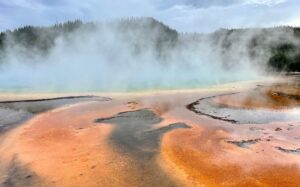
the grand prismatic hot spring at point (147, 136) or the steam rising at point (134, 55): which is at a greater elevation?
the steam rising at point (134, 55)

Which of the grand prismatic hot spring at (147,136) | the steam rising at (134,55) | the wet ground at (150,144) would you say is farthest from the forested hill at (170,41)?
the wet ground at (150,144)

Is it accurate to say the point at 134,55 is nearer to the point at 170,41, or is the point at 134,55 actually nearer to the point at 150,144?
the point at 170,41

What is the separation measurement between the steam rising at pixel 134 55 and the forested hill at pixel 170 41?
0.07m

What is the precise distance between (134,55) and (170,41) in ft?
18.7

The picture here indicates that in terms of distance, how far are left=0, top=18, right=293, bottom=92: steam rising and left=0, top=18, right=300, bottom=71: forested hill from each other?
0.21 feet

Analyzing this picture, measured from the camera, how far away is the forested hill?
27734 mm

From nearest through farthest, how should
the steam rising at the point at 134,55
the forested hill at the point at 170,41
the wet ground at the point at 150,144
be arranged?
1. the wet ground at the point at 150,144
2. the steam rising at the point at 134,55
3. the forested hill at the point at 170,41

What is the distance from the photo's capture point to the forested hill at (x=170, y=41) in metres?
27.7

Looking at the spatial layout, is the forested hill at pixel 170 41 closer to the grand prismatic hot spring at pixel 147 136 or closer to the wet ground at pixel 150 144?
the grand prismatic hot spring at pixel 147 136

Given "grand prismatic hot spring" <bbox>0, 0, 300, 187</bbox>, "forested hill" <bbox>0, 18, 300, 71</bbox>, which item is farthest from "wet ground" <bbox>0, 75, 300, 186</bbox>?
"forested hill" <bbox>0, 18, 300, 71</bbox>

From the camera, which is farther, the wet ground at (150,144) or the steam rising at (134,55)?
the steam rising at (134,55)

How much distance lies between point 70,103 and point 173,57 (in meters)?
18.0

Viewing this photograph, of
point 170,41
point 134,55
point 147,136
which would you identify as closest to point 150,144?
point 147,136

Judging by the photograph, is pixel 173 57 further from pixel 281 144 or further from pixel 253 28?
pixel 281 144
